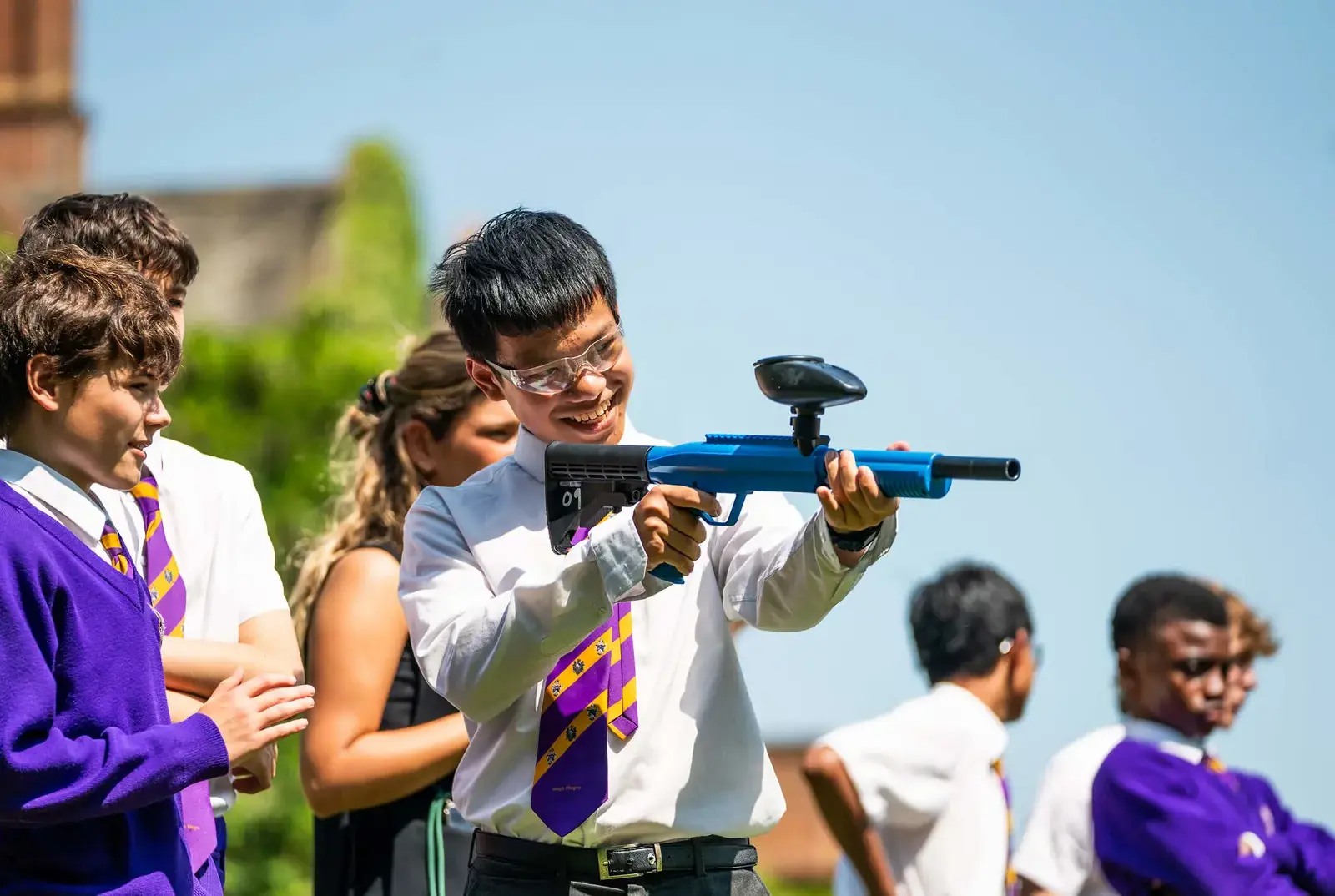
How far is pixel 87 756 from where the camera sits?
10.1ft

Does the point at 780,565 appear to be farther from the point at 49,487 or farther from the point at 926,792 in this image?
the point at 926,792

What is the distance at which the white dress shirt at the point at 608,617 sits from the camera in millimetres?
3449

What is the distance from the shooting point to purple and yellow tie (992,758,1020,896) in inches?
243

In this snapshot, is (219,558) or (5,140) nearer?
(219,558)

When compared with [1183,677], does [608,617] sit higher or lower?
higher

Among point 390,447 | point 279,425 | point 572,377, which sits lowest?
point 572,377

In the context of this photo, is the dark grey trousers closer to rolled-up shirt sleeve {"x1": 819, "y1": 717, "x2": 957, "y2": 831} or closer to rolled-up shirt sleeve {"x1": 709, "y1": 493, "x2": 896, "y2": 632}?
rolled-up shirt sleeve {"x1": 709, "y1": 493, "x2": 896, "y2": 632}

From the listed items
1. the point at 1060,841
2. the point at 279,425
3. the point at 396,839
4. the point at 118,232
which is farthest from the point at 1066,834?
the point at 279,425

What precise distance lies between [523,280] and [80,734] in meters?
1.37

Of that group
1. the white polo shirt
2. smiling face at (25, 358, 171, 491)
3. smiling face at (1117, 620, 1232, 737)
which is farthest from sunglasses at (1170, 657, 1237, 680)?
smiling face at (25, 358, 171, 491)

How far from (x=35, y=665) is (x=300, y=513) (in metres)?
12.9

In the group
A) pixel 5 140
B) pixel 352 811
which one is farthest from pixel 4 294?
pixel 5 140

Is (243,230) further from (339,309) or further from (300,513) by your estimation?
(300,513)

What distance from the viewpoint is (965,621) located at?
21.5 feet
